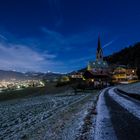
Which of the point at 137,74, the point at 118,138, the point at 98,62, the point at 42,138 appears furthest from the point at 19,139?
the point at 98,62

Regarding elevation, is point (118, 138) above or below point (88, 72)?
below

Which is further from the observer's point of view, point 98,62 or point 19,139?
point 98,62

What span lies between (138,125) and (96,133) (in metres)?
1.95

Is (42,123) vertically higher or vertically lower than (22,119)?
higher

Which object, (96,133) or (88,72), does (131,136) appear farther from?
(88,72)

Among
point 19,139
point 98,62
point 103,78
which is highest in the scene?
point 98,62

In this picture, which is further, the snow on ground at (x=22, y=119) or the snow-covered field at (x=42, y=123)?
the snow on ground at (x=22, y=119)

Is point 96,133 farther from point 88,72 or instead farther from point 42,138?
point 88,72

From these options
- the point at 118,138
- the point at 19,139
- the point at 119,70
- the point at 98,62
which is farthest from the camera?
the point at 98,62

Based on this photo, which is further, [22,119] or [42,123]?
[22,119]

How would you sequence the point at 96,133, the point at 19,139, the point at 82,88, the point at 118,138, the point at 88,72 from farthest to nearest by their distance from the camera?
the point at 88,72, the point at 82,88, the point at 19,139, the point at 96,133, the point at 118,138

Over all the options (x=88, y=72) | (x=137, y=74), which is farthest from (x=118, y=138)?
(x=137, y=74)

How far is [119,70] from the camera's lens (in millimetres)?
155125

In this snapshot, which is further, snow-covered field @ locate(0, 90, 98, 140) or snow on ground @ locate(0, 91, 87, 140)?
snow on ground @ locate(0, 91, 87, 140)
